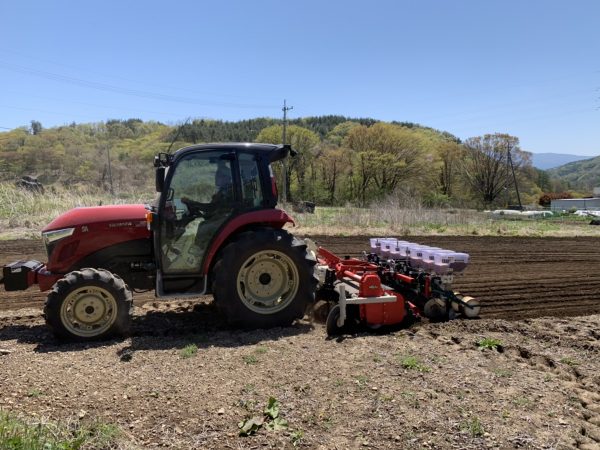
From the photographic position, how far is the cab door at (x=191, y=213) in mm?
5727

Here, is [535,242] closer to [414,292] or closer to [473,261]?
[473,261]

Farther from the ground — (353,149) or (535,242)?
(353,149)

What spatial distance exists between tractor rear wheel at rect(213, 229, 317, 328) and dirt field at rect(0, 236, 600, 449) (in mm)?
239

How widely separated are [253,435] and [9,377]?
2.41m

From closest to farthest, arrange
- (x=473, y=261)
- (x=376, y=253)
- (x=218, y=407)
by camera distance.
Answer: (x=218, y=407) < (x=376, y=253) < (x=473, y=261)

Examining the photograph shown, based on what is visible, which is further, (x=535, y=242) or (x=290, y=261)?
(x=535, y=242)

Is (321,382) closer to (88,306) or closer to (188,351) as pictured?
(188,351)

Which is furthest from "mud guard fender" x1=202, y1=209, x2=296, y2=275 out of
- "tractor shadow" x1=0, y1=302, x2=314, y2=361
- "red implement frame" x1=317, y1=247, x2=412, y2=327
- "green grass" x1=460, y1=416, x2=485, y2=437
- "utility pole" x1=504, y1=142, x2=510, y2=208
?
"utility pole" x1=504, y1=142, x2=510, y2=208

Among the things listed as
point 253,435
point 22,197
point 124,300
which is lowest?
point 253,435

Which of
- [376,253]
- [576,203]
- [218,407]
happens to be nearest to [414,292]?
[376,253]

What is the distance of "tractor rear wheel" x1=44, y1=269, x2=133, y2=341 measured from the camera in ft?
17.2

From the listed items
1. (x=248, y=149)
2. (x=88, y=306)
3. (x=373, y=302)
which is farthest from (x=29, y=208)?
(x=373, y=302)

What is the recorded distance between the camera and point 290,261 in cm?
597

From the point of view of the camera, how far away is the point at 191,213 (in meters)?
5.82
